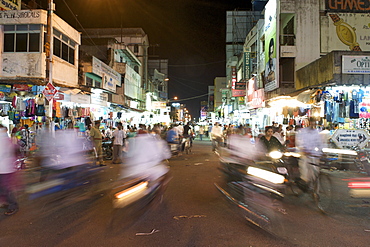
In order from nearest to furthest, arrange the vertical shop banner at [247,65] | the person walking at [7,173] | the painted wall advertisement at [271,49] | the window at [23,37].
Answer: the person walking at [7,173] → the window at [23,37] → the painted wall advertisement at [271,49] → the vertical shop banner at [247,65]

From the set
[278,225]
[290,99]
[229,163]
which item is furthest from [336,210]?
[290,99]

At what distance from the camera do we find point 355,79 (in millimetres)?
13117

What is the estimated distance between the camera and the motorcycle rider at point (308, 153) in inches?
284

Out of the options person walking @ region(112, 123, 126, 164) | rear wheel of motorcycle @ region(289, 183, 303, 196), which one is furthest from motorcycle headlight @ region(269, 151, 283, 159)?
person walking @ region(112, 123, 126, 164)

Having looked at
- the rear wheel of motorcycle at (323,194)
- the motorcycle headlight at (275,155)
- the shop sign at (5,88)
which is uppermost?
the shop sign at (5,88)

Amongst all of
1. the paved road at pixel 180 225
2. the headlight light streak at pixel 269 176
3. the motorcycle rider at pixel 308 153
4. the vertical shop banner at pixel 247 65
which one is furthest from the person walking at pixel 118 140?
the vertical shop banner at pixel 247 65

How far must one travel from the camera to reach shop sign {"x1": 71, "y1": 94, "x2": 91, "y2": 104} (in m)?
17.9

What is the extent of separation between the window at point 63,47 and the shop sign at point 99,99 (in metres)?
2.73

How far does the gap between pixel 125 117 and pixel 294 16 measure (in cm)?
1895

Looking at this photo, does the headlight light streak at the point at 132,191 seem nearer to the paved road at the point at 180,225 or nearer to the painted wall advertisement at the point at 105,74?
the paved road at the point at 180,225

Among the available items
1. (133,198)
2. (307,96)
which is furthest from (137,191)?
(307,96)

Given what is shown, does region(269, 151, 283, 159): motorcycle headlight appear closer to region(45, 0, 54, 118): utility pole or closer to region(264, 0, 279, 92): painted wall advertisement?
region(45, 0, 54, 118): utility pole

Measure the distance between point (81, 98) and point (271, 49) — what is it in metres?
15.4

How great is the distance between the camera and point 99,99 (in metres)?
21.9
